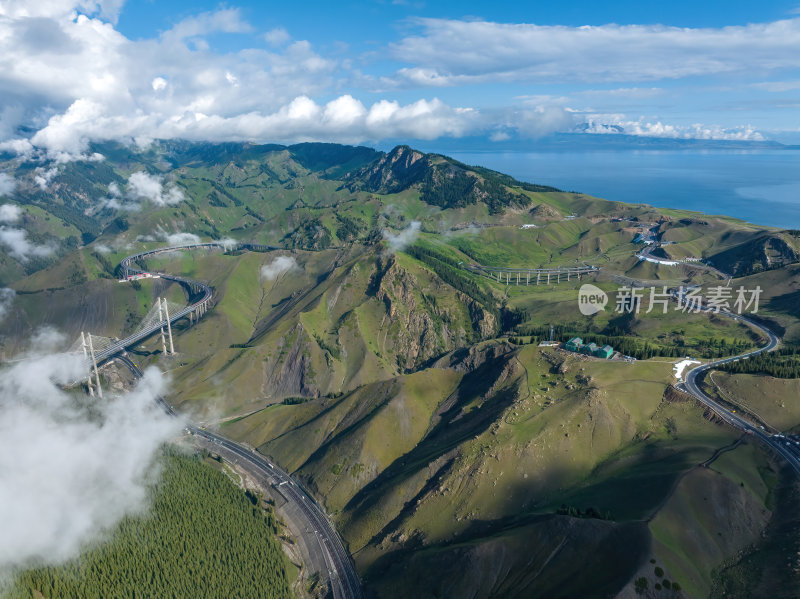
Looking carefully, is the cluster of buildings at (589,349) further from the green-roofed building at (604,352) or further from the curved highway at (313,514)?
the curved highway at (313,514)

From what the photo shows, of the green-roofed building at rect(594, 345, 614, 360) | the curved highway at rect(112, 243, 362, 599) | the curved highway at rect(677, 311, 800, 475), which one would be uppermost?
the green-roofed building at rect(594, 345, 614, 360)

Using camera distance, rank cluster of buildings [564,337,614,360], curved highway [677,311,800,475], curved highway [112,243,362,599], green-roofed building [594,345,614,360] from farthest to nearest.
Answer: cluster of buildings [564,337,614,360], green-roofed building [594,345,614,360], curved highway [112,243,362,599], curved highway [677,311,800,475]

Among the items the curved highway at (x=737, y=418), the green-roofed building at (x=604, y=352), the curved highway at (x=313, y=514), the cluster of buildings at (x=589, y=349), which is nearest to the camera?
the curved highway at (x=737, y=418)

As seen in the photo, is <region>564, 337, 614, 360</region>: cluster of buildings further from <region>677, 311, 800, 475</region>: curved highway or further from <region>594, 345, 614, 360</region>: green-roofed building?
<region>677, 311, 800, 475</region>: curved highway

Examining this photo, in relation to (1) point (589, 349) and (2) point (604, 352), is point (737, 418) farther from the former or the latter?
(1) point (589, 349)

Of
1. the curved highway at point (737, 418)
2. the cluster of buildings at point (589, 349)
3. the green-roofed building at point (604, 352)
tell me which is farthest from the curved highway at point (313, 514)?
the curved highway at point (737, 418)

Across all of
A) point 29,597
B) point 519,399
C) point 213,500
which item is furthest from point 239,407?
point 519,399

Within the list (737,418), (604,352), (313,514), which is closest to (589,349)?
(604,352)

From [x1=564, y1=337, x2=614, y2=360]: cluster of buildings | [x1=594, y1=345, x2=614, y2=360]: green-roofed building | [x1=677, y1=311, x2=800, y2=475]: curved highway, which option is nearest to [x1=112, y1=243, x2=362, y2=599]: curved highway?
[x1=564, y1=337, x2=614, y2=360]: cluster of buildings

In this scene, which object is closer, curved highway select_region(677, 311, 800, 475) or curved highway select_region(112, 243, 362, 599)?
curved highway select_region(677, 311, 800, 475)
